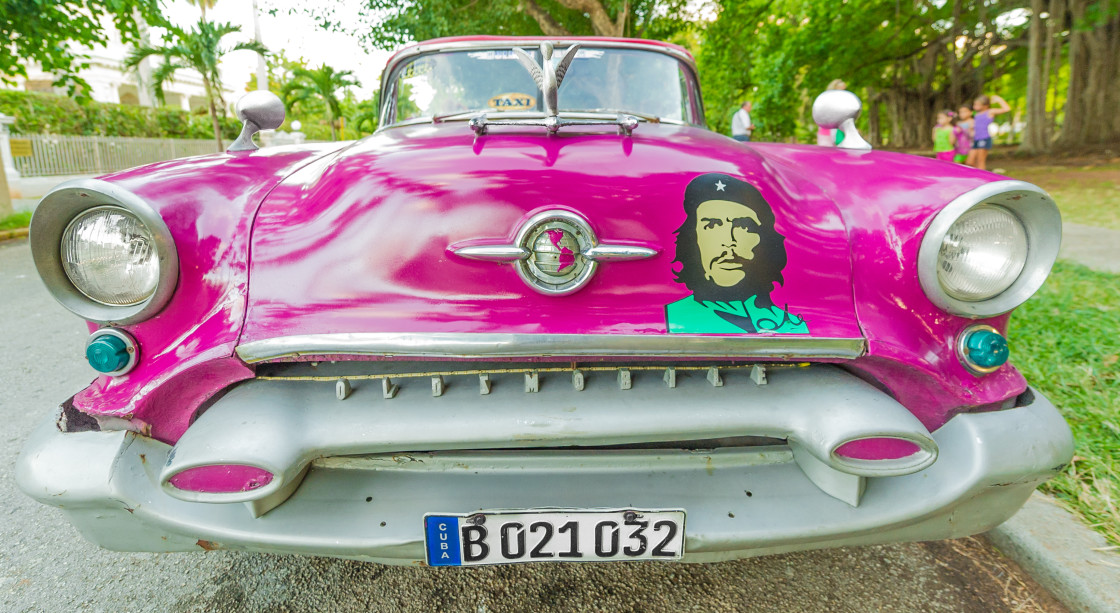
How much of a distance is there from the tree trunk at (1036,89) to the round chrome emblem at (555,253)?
17544 mm

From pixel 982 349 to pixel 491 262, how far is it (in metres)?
1.13

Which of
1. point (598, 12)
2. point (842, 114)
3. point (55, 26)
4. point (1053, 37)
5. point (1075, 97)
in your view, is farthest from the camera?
point (1075, 97)

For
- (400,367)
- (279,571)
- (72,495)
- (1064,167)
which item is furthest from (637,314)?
(1064,167)

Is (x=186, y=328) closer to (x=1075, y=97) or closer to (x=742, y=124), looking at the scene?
(x=742, y=124)

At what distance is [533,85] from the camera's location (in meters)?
2.46

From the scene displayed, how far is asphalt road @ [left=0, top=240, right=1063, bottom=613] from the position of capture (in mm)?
1730

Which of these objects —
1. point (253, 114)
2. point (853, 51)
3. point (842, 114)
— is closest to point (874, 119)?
point (853, 51)

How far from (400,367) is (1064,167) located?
15908 mm

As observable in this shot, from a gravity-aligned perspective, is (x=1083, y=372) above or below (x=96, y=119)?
below

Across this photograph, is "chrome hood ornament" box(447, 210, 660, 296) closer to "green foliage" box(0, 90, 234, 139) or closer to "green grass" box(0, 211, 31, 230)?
"green grass" box(0, 211, 31, 230)

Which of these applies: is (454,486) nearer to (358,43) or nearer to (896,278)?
(896,278)

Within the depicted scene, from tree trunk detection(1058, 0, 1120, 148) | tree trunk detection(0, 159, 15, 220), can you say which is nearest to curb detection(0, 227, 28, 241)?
tree trunk detection(0, 159, 15, 220)

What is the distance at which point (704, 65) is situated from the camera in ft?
68.3

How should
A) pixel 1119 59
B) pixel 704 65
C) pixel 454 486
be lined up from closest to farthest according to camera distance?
pixel 454 486
pixel 1119 59
pixel 704 65
